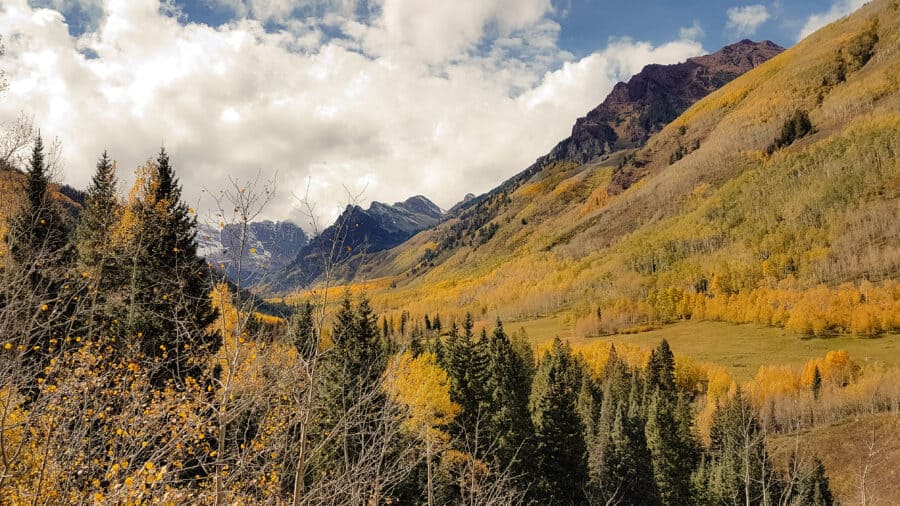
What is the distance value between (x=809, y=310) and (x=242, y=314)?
A: 151m

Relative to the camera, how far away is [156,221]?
63.9ft

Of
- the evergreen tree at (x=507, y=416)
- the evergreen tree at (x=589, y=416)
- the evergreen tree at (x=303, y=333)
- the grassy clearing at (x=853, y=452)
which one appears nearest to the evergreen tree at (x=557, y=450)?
the evergreen tree at (x=507, y=416)

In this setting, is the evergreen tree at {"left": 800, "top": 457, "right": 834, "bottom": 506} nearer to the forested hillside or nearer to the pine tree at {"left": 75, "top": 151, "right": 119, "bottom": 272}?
the forested hillside

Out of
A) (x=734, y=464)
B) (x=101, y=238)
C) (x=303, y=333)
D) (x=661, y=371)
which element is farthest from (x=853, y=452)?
(x=101, y=238)

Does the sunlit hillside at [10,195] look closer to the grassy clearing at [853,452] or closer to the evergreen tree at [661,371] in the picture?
the evergreen tree at [661,371]

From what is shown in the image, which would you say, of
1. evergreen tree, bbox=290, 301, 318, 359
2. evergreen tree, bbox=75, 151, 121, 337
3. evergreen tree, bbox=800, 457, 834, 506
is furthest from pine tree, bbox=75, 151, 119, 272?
evergreen tree, bbox=800, 457, 834, 506

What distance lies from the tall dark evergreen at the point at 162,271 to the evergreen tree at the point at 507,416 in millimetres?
19651

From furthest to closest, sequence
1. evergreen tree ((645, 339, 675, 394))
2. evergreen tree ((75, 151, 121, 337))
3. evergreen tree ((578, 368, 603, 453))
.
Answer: evergreen tree ((645, 339, 675, 394)) < evergreen tree ((578, 368, 603, 453)) < evergreen tree ((75, 151, 121, 337))

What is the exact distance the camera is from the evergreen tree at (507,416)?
101 ft

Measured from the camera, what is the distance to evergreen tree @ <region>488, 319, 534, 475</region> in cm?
3066

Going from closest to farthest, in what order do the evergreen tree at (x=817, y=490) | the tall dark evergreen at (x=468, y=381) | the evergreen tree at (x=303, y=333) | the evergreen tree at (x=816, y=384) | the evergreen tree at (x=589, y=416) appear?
the evergreen tree at (x=303, y=333) → the tall dark evergreen at (x=468, y=381) → the evergreen tree at (x=817, y=490) → the evergreen tree at (x=589, y=416) → the evergreen tree at (x=816, y=384)

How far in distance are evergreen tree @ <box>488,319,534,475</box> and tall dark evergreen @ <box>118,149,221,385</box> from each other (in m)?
19.7

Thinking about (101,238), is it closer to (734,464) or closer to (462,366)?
(462,366)

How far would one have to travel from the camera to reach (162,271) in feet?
61.4
